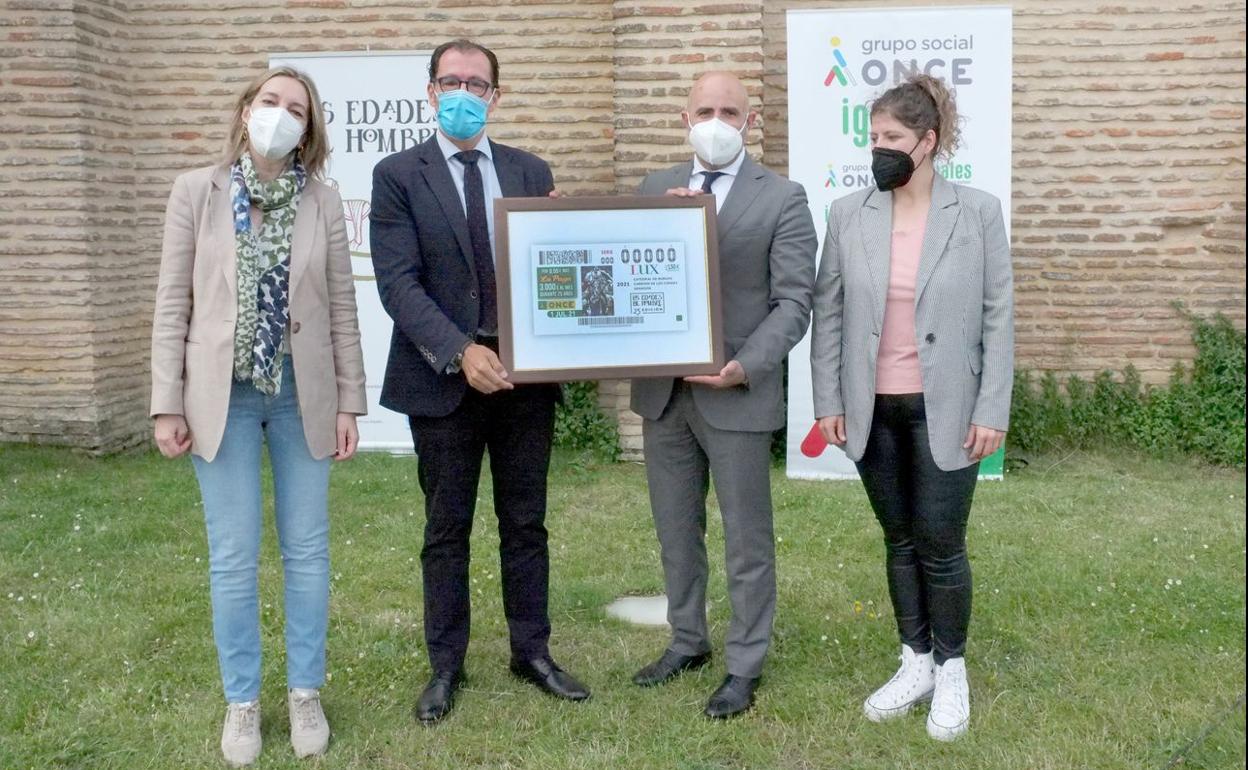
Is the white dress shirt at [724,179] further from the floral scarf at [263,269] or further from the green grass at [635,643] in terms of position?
the green grass at [635,643]

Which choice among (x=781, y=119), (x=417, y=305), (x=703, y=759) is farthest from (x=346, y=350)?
(x=781, y=119)

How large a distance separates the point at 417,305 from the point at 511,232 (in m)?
0.36

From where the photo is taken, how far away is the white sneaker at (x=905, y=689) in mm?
3879

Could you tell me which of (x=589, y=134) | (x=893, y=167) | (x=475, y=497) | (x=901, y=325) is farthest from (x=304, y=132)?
(x=589, y=134)

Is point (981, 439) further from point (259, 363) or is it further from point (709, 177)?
point (259, 363)

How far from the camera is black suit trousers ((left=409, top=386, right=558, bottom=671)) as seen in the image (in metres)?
3.79

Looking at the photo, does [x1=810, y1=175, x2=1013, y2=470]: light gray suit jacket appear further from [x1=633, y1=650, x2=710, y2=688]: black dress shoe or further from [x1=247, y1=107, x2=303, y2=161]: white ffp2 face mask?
[x1=247, y1=107, x2=303, y2=161]: white ffp2 face mask

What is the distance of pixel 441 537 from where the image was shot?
3.88 m

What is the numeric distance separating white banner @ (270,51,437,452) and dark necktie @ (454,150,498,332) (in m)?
4.51

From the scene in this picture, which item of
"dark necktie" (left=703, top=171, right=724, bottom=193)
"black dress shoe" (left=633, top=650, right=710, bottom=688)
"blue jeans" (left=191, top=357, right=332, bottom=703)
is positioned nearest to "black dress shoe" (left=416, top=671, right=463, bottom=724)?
"blue jeans" (left=191, top=357, right=332, bottom=703)

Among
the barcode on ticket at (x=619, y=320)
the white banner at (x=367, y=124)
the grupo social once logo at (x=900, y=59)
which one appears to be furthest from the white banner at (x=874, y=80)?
the barcode on ticket at (x=619, y=320)

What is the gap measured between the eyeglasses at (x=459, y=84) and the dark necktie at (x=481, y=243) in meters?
0.20

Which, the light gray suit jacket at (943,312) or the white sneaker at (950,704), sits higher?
the light gray suit jacket at (943,312)

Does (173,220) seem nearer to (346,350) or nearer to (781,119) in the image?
(346,350)
